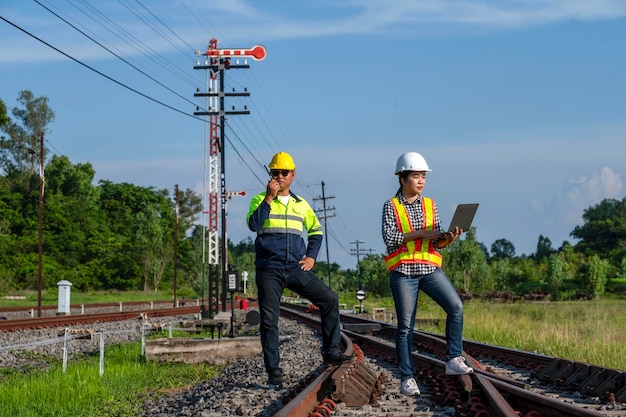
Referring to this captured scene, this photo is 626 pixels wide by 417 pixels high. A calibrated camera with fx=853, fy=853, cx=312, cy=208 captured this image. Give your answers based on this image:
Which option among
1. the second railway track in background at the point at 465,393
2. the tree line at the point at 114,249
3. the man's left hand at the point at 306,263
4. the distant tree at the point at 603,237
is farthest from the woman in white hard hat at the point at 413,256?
the distant tree at the point at 603,237

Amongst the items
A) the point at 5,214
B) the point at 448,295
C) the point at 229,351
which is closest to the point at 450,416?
the point at 448,295

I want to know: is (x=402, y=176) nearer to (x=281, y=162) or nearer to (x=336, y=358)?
(x=281, y=162)

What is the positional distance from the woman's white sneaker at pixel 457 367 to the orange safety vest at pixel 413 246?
83 cm

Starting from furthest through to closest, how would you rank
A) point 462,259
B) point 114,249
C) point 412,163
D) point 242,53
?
point 114,249, point 462,259, point 242,53, point 412,163

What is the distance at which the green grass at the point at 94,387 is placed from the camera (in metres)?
9.04

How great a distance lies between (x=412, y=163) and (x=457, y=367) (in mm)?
1738

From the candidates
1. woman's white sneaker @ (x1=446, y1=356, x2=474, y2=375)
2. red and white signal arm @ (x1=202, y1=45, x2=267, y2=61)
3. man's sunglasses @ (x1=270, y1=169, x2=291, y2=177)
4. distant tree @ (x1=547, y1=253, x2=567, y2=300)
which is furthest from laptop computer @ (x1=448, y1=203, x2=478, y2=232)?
distant tree @ (x1=547, y1=253, x2=567, y2=300)

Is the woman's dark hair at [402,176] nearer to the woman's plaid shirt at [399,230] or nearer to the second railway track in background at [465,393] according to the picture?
the woman's plaid shirt at [399,230]

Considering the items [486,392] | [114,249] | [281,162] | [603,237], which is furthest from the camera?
[603,237]

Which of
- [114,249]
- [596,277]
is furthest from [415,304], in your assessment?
[114,249]

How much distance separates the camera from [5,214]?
273 feet

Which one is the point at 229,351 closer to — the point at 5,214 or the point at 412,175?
the point at 412,175

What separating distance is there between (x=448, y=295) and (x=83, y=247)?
82989mm

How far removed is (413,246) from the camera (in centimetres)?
702
